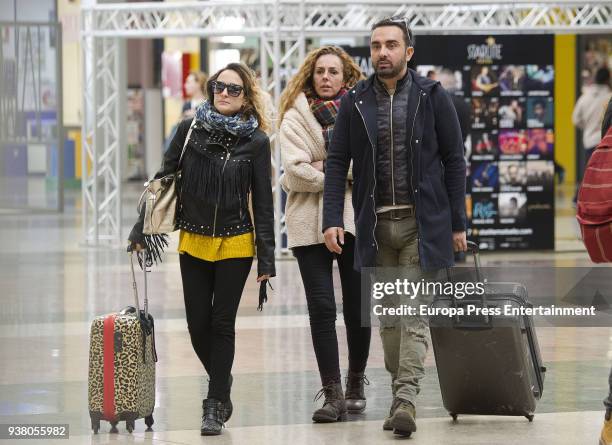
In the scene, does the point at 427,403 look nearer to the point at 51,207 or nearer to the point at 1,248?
the point at 1,248

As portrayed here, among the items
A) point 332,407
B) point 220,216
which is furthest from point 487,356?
point 220,216

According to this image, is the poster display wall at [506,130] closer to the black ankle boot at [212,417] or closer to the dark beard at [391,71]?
the dark beard at [391,71]

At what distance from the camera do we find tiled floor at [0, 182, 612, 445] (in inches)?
264

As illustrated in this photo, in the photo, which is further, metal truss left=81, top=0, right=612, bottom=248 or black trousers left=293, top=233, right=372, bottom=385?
metal truss left=81, top=0, right=612, bottom=248

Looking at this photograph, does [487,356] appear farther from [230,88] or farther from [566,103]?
[566,103]

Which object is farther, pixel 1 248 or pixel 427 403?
pixel 1 248

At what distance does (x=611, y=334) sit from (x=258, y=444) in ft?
13.9

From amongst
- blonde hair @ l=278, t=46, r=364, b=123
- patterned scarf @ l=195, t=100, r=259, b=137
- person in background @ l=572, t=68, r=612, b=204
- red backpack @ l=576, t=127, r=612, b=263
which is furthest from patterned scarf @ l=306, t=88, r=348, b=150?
person in background @ l=572, t=68, r=612, b=204

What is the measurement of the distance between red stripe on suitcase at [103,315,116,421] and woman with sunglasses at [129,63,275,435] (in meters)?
0.40

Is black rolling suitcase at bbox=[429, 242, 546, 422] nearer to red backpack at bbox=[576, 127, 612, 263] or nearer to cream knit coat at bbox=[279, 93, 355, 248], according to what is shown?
cream knit coat at bbox=[279, 93, 355, 248]

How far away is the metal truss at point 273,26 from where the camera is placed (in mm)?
15609

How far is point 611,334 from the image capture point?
9922 millimetres

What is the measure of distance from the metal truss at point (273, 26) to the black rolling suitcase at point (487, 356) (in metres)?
8.47

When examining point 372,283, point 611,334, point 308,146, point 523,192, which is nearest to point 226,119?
point 308,146
